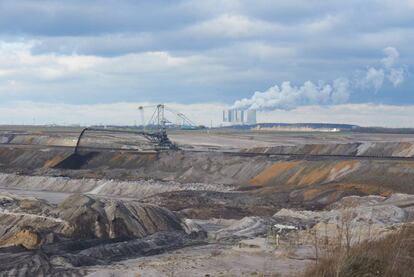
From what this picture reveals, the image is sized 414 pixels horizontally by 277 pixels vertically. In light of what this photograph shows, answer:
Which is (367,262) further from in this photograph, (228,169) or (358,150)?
(358,150)

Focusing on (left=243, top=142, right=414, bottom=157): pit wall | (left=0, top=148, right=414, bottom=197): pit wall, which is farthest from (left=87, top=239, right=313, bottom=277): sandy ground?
(left=243, top=142, right=414, bottom=157): pit wall

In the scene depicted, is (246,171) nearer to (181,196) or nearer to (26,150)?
(181,196)

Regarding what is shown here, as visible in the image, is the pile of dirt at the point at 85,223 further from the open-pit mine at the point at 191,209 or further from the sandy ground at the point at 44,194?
the sandy ground at the point at 44,194

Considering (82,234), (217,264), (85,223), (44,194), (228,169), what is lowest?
(44,194)

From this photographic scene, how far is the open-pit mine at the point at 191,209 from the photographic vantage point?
2381 centimetres

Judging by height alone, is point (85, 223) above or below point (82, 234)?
above

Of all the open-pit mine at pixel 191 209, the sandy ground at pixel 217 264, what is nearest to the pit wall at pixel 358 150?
the open-pit mine at pixel 191 209

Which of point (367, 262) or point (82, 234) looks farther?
point (82, 234)

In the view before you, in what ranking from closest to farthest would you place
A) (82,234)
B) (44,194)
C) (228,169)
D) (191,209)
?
(82,234) < (191,209) < (44,194) < (228,169)

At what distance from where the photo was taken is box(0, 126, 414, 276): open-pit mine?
2381 centimetres

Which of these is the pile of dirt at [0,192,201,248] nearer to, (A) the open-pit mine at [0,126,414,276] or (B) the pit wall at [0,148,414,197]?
(A) the open-pit mine at [0,126,414,276]

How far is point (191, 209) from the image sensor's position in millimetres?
50875

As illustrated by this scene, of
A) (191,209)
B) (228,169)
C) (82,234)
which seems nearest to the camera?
(82,234)

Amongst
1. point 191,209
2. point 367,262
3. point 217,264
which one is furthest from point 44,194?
point 367,262
